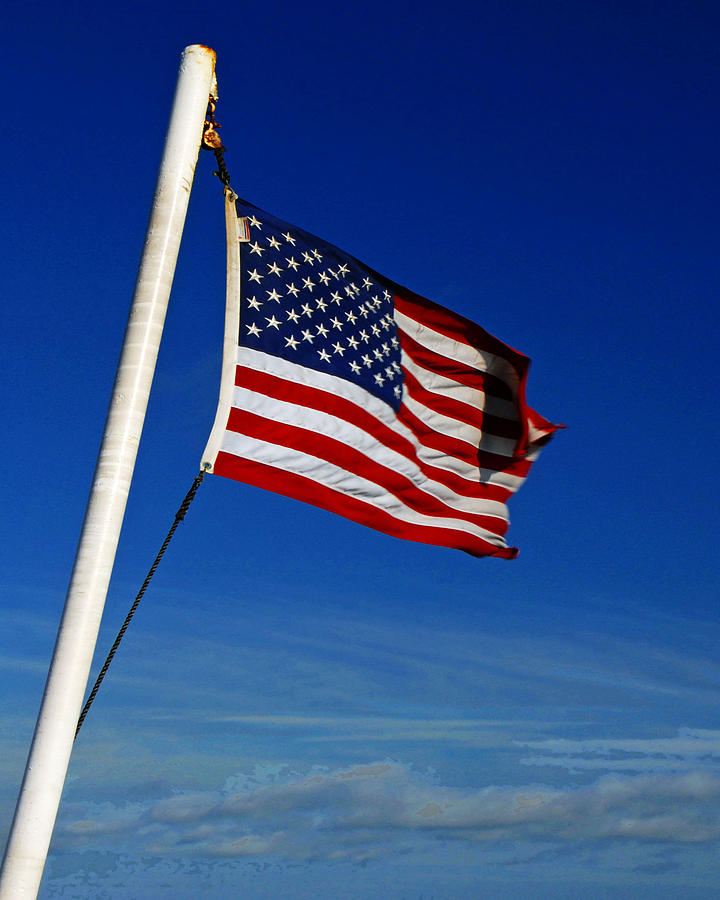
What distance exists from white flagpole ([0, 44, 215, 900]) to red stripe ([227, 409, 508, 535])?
91.7 inches

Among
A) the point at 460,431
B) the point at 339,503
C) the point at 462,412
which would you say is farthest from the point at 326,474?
the point at 462,412

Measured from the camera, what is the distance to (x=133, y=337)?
497 inches

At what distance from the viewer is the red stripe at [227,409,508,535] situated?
49.1 ft

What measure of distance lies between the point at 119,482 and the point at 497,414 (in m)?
9.14

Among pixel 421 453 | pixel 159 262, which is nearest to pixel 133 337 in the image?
pixel 159 262

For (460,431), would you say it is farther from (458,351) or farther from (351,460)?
(351,460)

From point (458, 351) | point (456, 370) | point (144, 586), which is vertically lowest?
point (144, 586)

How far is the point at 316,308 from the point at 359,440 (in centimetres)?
212

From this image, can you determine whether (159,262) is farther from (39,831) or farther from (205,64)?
(39,831)

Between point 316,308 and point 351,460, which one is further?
point 316,308

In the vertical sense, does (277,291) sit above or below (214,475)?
above

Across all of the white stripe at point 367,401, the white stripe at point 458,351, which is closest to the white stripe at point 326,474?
the white stripe at point 367,401

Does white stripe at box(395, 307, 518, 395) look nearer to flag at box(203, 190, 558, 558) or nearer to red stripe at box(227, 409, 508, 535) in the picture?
flag at box(203, 190, 558, 558)

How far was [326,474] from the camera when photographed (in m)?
15.9
